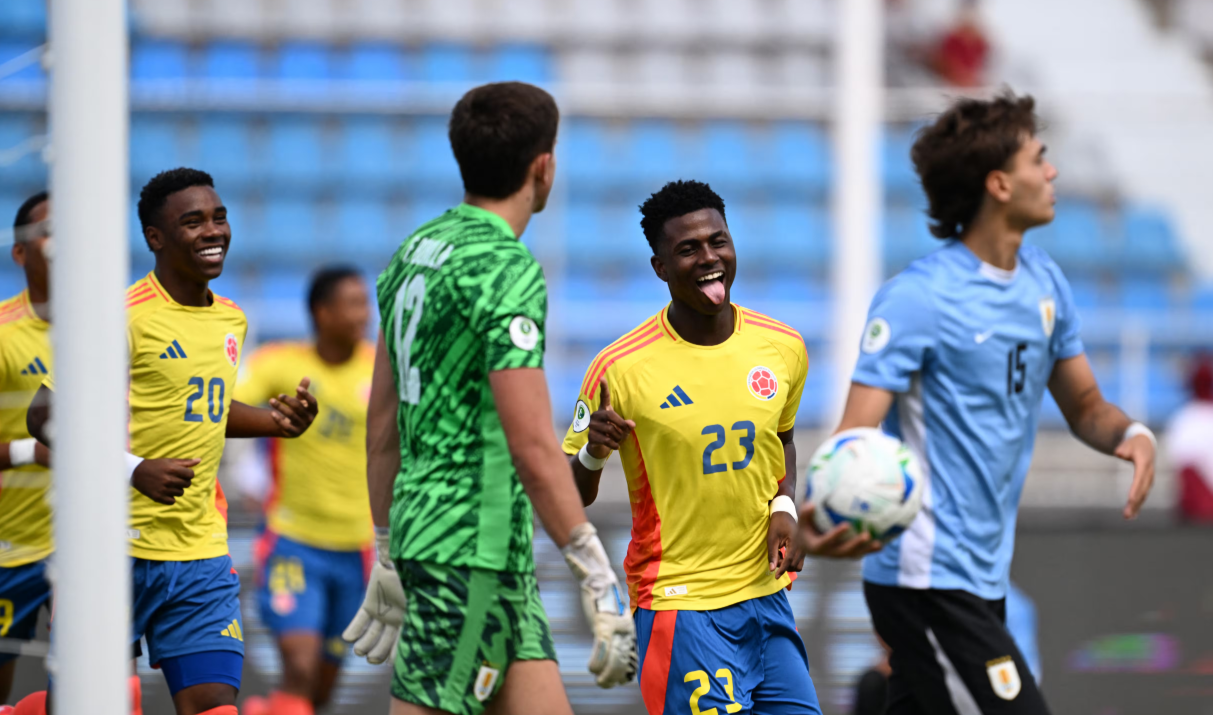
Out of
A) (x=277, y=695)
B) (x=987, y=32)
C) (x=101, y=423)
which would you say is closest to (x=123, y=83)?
(x=101, y=423)

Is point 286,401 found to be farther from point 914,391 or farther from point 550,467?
point 914,391

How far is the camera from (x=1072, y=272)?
16.9 meters

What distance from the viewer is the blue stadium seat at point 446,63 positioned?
17281mm

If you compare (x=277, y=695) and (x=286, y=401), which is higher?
(x=286, y=401)

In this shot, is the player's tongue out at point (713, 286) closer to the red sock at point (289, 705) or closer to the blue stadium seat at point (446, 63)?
the red sock at point (289, 705)

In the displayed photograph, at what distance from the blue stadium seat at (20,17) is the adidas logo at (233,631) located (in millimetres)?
12604

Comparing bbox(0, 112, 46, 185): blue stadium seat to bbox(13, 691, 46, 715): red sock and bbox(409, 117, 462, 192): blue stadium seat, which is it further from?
bbox(409, 117, 462, 192): blue stadium seat

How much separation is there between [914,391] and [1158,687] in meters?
4.17

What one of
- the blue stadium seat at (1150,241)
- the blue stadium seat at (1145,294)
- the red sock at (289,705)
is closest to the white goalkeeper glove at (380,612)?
the red sock at (289,705)

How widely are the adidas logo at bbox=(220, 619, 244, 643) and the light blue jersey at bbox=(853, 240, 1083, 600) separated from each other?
1.99 metres

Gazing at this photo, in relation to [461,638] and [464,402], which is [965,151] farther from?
[461,638]

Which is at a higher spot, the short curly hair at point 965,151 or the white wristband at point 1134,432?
the short curly hair at point 965,151

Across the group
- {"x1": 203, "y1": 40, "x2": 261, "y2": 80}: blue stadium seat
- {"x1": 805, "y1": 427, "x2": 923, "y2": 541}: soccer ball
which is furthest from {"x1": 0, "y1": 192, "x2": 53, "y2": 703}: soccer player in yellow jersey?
{"x1": 203, "y1": 40, "x2": 261, "y2": 80}: blue stadium seat

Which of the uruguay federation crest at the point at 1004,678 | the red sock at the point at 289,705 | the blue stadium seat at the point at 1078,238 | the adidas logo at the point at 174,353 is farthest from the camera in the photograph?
the blue stadium seat at the point at 1078,238
